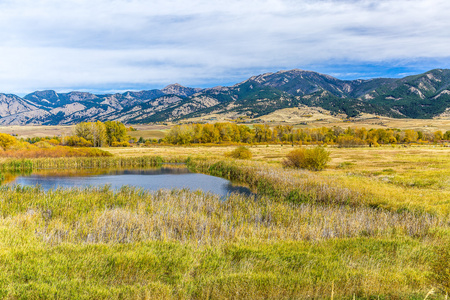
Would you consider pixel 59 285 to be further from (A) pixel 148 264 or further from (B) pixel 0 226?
(B) pixel 0 226

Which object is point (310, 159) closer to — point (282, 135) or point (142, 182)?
point (142, 182)

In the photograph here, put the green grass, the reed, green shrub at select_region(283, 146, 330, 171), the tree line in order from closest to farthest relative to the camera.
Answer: the green grass → green shrub at select_region(283, 146, 330, 171) → the reed → the tree line

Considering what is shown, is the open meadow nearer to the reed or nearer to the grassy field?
the grassy field

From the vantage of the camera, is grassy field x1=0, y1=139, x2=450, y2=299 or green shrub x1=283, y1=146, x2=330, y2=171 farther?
green shrub x1=283, y1=146, x2=330, y2=171

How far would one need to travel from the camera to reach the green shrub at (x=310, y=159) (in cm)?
4292

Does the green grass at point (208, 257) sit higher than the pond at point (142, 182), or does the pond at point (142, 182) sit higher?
the green grass at point (208, 257)

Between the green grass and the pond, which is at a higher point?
the green grass

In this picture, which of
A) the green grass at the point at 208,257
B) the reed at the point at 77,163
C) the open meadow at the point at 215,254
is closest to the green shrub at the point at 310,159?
the open meadow at the point at 215,254

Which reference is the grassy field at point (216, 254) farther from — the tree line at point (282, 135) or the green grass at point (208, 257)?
the tree line at point (282, 135)

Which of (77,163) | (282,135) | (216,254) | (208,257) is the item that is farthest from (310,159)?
(282,135)

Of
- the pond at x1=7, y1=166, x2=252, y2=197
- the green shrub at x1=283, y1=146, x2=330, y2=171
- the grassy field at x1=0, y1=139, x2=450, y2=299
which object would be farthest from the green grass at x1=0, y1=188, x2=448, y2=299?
the green shrub at x1=283, y1=146, x2=330, y2=171

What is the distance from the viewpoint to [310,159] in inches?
1713

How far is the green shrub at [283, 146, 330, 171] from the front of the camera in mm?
42922

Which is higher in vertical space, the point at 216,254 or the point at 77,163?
the point at 216,254
